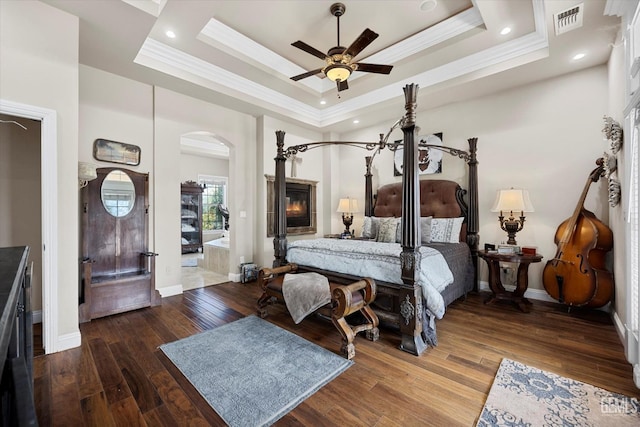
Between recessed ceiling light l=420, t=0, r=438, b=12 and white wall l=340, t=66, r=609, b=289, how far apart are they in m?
1.91

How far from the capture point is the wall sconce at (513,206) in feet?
11.2

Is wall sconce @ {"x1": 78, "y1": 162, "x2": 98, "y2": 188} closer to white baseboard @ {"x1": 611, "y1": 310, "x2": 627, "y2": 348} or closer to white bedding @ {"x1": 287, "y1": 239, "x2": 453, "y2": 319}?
white bedding @ {"x1": 287, "y1": 239, "x2": 453, "y2": 319}

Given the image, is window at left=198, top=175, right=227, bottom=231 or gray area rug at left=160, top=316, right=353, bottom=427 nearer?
gray area rug at left=160, top=316, right=353, bottom=427

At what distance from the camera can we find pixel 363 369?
7.13 ft

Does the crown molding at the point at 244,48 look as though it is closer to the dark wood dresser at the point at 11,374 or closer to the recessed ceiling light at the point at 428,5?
the recessed ceiling light at the point at 428,5

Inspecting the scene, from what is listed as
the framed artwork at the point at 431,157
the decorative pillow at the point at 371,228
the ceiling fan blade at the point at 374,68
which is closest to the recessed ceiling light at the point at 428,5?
the ceiling fan blade at the point at 374,68

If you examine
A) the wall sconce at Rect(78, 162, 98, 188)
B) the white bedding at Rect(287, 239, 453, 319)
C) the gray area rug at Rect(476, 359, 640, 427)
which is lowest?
the gray area rug at Rect(476, 359, 640, 427)

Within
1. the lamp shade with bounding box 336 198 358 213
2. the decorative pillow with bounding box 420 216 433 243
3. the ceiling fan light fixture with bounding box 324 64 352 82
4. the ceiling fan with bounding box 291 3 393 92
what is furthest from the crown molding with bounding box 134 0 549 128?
the decorative pillow with bounding box 420 216 433 243

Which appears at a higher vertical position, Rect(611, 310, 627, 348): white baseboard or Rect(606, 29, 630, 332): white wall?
Rect(606, 29, 630, 332): white wall

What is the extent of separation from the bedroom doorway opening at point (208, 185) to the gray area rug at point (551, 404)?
5.03 meters

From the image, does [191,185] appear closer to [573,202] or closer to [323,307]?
[323,307]

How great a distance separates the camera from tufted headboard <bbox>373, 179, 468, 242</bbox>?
4.30m

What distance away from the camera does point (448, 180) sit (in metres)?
4.56

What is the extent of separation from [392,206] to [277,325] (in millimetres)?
3056
